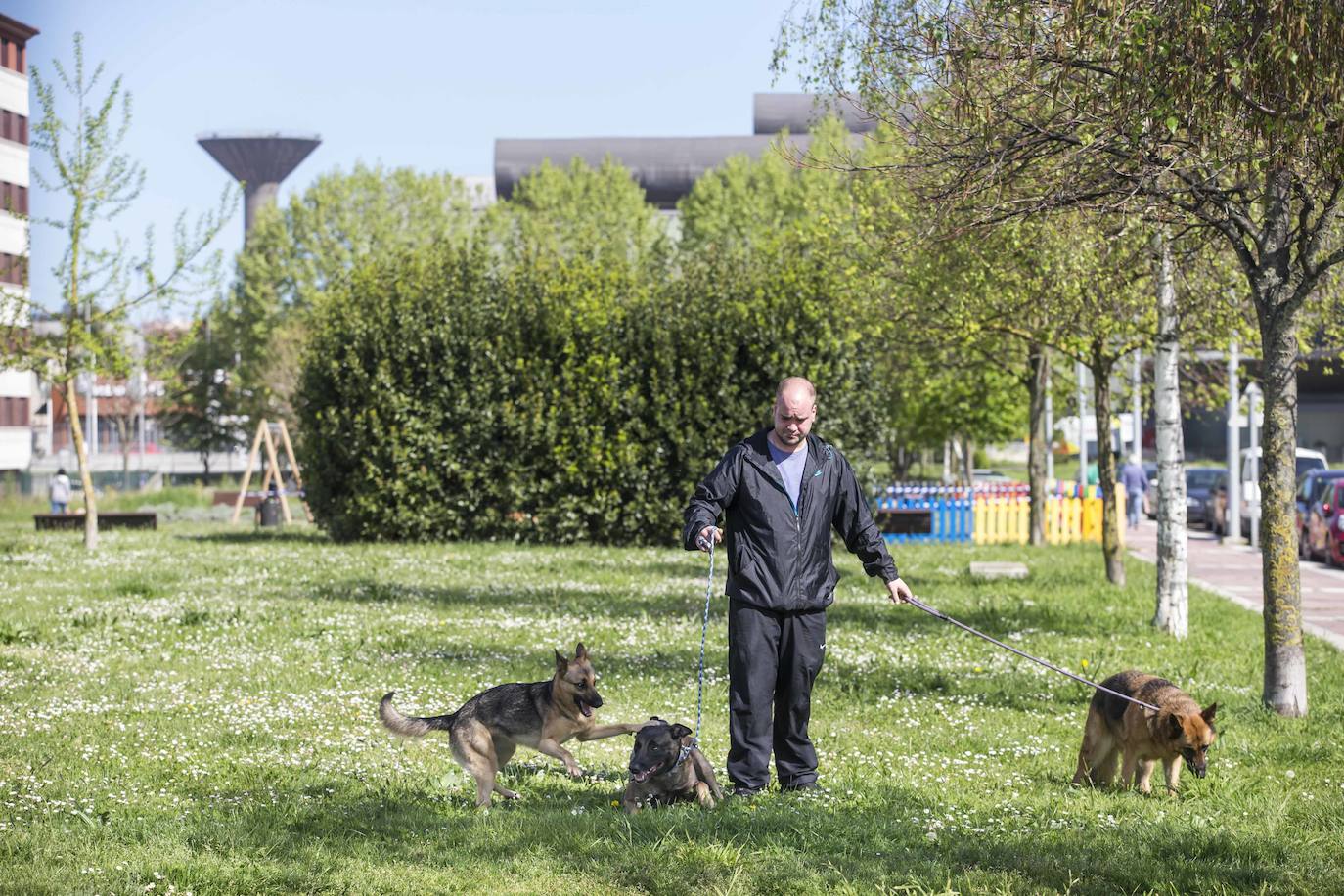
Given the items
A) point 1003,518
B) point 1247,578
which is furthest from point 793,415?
point 1003,518

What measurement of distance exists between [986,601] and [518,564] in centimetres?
789

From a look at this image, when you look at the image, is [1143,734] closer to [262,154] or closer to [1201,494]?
[1201,494]

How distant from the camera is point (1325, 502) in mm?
28109

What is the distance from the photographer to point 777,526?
295 inches

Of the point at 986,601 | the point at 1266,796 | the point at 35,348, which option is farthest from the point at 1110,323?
the point at 35,348

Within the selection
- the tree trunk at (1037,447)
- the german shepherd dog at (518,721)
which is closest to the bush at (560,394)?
the tree trunk at (1037,447)

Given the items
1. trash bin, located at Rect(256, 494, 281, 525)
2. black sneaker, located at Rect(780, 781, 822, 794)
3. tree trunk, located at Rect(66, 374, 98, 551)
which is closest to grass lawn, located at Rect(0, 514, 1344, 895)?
black sneaker, located at Rect(780, 781, 822, 794)

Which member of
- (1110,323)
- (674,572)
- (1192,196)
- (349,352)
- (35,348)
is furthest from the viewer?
(349,352)

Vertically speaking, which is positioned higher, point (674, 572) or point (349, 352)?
point (349, 352)

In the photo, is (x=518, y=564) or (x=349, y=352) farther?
(x=349, y=352)

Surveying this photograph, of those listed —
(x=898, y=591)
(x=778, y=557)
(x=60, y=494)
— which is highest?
(x=778, y=557)

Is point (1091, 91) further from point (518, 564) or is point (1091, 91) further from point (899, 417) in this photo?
point (899, 417)

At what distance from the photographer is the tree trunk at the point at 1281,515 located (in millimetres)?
10523

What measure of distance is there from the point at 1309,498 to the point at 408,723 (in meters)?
26.2
